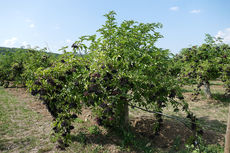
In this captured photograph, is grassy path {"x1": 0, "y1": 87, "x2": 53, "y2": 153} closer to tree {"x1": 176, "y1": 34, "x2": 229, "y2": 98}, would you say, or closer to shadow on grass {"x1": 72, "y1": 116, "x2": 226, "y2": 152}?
shadow on grass {"x1": 72, "y1": 116, "x2": 226, "y2": 152}

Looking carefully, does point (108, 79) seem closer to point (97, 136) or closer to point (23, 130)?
point (97, 136)

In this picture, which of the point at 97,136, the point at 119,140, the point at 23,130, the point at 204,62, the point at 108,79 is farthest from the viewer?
the point at 204,62

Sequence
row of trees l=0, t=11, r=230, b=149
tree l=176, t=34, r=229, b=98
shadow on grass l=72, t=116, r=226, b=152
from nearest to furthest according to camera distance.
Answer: row of trees l=0, t=11, r=230, b=149 < shadow on grass l=72, t=116, r=226, b=152 < tree l=176, t=34, r=229, b=98

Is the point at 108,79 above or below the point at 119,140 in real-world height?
above

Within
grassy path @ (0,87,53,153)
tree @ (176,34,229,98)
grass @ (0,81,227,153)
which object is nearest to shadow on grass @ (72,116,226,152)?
grass @ (0,81,227,153)

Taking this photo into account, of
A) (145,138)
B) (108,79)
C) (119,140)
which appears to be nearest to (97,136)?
(119,140)

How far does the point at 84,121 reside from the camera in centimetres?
570

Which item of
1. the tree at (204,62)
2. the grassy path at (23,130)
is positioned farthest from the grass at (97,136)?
A: the tree at (204,62)

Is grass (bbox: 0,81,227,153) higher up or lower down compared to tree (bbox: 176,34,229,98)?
lower down

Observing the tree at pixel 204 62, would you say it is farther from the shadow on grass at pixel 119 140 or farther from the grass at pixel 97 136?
the shadow on grass at pixel 119 140

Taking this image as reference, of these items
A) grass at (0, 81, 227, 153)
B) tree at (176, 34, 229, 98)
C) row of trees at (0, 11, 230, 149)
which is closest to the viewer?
row of trees at (0, 11, 230, 149)

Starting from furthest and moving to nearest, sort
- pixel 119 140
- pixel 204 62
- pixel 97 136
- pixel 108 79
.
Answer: pixel 204 62, pixel 97 136, pixel 119 140, pixel 108 79

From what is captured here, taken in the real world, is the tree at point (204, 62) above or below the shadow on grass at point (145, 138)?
above

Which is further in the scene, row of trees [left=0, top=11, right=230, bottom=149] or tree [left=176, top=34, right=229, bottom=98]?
tree [left=176, top=34, right=229, bottom=98]
